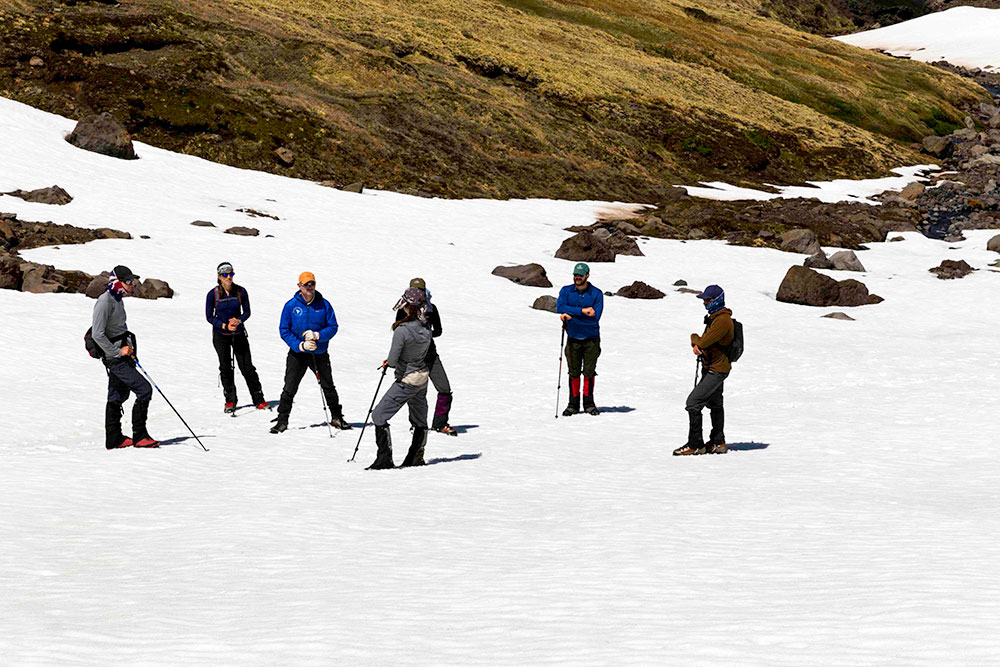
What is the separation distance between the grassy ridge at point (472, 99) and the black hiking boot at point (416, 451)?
35.4 metres

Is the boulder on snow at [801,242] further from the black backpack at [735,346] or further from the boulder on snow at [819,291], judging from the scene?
the black backpack at [735,346]

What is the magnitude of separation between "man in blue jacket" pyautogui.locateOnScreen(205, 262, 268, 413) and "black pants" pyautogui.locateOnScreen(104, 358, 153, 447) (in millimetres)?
2381

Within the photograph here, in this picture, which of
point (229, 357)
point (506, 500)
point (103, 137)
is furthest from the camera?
point (103, 137)

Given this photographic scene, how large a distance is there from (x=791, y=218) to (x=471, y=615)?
46527 millimetres

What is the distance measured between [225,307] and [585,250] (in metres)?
22.1

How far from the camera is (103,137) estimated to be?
41.1 metres

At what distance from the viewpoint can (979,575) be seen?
7.17 m

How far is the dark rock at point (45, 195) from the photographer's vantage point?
109ft

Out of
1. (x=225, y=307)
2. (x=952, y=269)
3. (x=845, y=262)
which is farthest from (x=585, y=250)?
(x=225, y=307)

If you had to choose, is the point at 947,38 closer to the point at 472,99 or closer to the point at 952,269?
the point at 472,99

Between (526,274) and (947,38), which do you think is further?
(947,38)

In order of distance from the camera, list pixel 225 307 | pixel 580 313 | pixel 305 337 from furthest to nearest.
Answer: pixel 580 313 < pixel 225 307 < pixel 305 337

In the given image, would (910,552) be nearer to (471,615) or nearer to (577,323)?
(471,615)

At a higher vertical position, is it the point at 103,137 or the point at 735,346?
the point at 103,137
